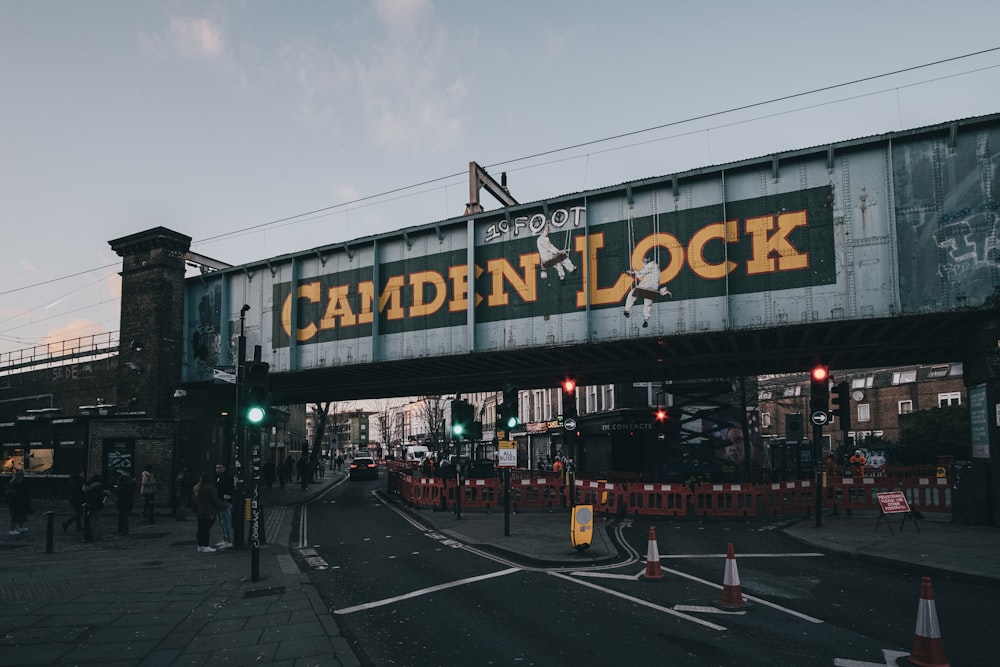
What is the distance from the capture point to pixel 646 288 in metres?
20.6

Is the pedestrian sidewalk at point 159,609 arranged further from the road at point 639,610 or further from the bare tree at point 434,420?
the bare tree at point 434,420

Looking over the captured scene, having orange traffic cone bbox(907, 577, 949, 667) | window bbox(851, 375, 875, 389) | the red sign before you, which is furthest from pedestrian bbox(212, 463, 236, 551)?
window bbox(851, 375, 875, 389)

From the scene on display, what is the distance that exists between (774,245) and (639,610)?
1252 centimetres

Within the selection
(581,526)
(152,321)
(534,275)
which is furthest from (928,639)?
(152,321)

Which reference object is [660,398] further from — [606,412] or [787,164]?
[787,164]

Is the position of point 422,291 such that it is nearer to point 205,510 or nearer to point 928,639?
point 205,510

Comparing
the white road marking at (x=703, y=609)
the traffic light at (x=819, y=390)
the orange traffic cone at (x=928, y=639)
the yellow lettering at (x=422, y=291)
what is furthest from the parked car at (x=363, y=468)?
the orange traffic cone at (x=928, y=639)

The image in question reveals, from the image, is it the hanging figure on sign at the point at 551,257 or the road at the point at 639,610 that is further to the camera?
the hanging figure on sign at the point at 551,257

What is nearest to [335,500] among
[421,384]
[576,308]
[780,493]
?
[421,384]

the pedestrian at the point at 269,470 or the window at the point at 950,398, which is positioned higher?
the window at the point at 950,398

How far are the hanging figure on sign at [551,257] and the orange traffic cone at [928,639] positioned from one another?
15.5 m

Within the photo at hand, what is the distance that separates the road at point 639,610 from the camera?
7883 millimetres

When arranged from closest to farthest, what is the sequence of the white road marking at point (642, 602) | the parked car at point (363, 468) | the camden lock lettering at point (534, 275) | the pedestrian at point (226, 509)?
the white road marking at point (642, 602) → the pedestrian at point (226, 509) → the camden lock lettering at point (534, 275) → the parked car at point (363, 468)

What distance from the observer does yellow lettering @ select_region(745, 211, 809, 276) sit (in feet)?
61.9
